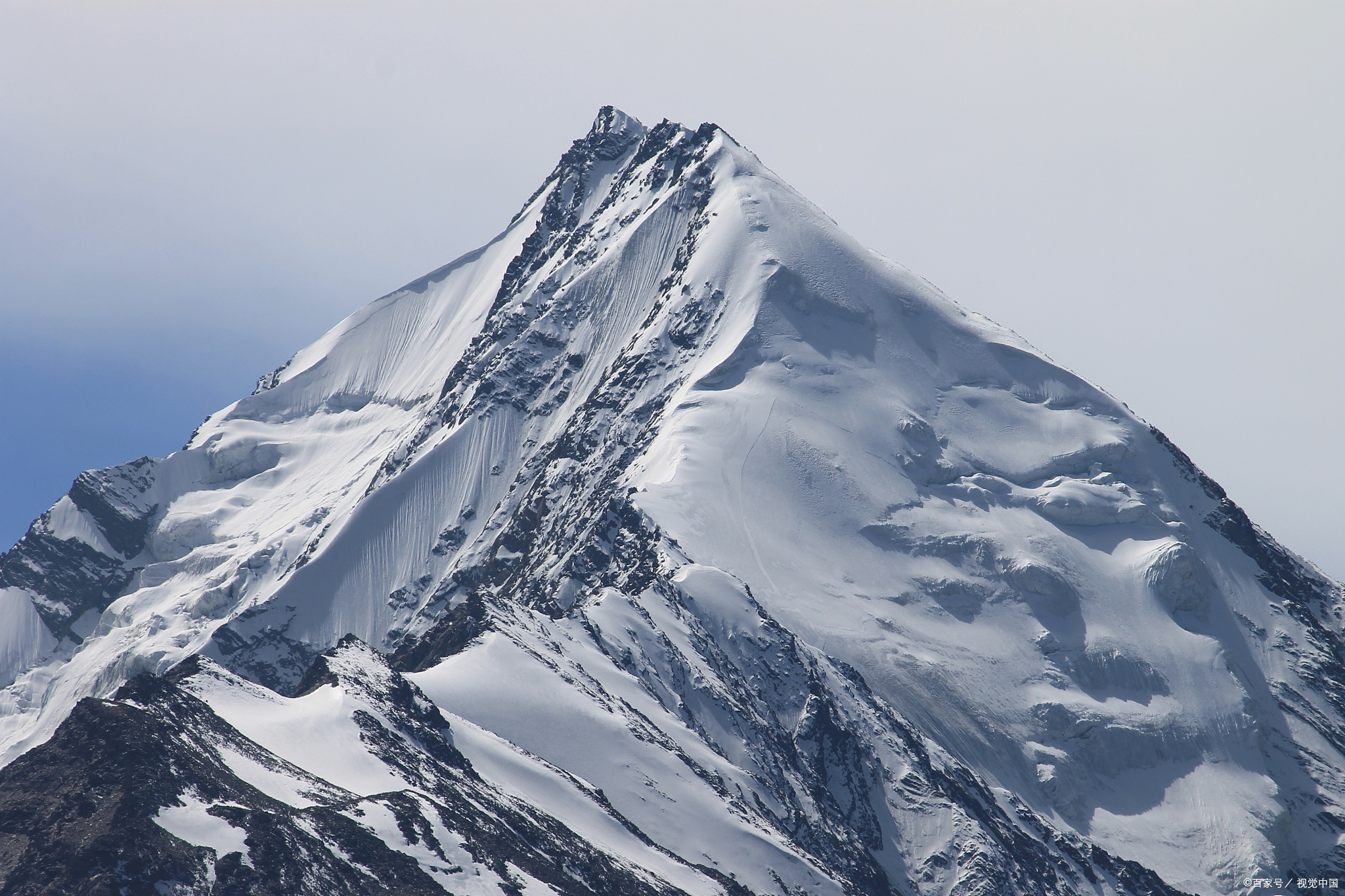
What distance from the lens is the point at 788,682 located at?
130625 mm

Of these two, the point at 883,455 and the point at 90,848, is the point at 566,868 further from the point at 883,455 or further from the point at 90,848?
the point at 883,455

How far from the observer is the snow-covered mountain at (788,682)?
231ft

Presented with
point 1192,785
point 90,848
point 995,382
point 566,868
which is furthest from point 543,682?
point 995,382

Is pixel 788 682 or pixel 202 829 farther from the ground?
pixel 788 682

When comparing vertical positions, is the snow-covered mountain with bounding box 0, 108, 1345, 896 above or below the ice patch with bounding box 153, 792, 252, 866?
above

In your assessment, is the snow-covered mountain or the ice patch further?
the snow-covered mountain

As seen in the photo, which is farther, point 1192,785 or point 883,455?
point 883,455

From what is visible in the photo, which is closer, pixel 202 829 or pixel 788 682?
pixel 202 829

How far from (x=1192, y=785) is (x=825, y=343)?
230 feet

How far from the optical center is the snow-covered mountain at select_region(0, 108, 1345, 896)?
70500 mm

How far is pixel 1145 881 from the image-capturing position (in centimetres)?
13575

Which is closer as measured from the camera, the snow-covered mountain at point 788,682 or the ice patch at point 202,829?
the ice patch at point 202,829

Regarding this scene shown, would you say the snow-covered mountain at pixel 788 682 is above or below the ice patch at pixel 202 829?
above

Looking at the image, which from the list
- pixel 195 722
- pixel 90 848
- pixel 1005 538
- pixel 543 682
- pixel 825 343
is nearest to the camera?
pixel 90 848
